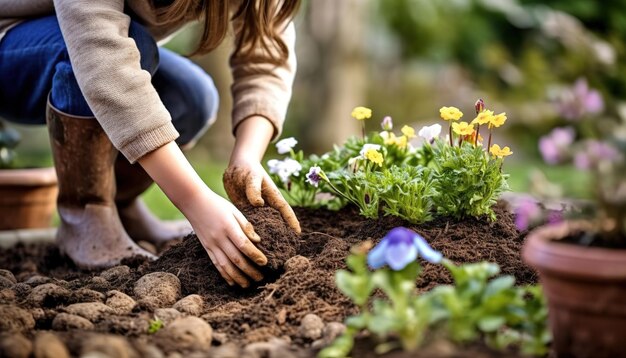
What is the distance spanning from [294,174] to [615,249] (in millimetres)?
1268

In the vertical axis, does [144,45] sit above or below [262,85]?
above

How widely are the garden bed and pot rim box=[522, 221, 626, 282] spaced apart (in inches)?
8.3

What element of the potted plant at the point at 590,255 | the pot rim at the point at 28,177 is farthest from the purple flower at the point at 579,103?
the pot rim at the point at 28,177

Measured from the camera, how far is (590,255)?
137 cm

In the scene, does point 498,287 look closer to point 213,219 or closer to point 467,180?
point 467,180

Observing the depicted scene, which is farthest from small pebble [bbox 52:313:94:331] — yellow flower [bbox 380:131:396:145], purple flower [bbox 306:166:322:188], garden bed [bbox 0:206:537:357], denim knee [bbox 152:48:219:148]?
denim knee [bbox 152:48:219:148]

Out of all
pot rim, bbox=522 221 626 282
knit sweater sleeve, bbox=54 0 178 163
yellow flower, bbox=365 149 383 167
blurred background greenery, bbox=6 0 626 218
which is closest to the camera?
pot rim, bbox=522 221 626 282

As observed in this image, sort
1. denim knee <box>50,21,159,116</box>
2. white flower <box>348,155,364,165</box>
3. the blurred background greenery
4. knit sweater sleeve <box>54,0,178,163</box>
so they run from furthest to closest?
the blurred background greenery < denim knee <box>50,21,159,116</box> < white flower <box>348,155,364,165</box> < knit sweater sleeve <box>54,0,178,163</box>

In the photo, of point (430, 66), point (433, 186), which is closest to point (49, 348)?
point (433, 186)

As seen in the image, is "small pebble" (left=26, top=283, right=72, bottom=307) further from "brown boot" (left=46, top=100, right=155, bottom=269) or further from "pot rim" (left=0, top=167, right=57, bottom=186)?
"pot rim" (left=0, top=167, right=57, bottom=186)

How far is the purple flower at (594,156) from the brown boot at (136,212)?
1.89m

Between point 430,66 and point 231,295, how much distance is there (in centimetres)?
760

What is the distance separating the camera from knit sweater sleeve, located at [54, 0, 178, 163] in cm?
215

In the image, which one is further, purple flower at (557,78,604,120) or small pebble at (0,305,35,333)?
small pebble at (0,305,35,333)
